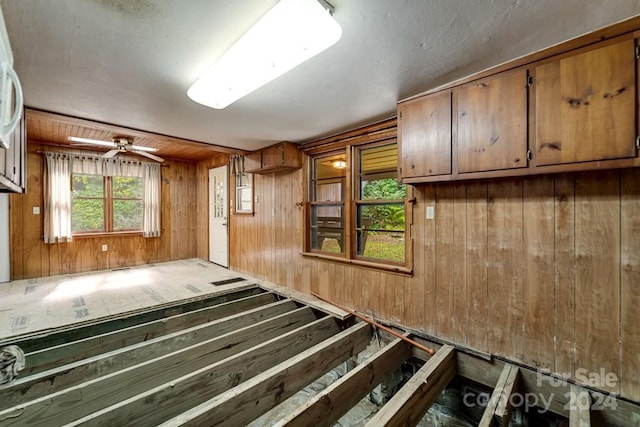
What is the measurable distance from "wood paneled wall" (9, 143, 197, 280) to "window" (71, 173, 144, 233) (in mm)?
259

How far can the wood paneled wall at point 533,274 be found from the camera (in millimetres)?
1698

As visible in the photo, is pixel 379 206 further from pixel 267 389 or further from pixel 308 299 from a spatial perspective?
pixel 267 389

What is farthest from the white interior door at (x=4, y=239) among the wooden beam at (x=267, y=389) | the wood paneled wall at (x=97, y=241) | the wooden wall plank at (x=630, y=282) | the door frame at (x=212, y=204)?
the wooden wall plank at (x=630, y=282)

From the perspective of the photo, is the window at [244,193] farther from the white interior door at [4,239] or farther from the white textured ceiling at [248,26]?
the white interior door at [4,239]

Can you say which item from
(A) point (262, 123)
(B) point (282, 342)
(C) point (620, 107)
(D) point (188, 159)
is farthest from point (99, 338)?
(D) point (188, 159)

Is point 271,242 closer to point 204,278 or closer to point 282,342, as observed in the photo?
point 204,278

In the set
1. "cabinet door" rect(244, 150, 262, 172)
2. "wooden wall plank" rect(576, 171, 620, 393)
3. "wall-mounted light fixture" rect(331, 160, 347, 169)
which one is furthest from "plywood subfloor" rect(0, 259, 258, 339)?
"wooden wall plank" rect(576, 171, 620, 393)

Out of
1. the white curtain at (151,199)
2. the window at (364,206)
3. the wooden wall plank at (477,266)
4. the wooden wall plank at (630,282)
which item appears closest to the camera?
the wooden wall plank at (630,282)

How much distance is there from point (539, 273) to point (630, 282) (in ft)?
1.42

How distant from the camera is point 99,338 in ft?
7.76

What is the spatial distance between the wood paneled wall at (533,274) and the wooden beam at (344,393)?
0.54m

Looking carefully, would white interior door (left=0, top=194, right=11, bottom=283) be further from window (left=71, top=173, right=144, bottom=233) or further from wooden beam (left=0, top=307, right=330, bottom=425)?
wooden beam (left=0, top=307, right=330, bottom=425)

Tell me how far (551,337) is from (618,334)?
0.34m

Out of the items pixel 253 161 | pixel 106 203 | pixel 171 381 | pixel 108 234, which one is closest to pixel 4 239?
pixel 108 234
